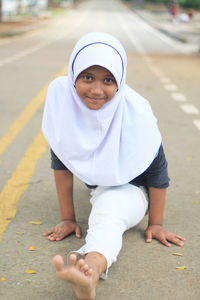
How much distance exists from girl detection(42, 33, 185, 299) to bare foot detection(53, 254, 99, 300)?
0.83 feet

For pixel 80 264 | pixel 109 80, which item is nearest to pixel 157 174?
pixel 109 80

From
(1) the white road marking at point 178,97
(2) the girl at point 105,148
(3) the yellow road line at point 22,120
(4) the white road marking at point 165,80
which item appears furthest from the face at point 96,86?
(4) the white road marking at point 165,80

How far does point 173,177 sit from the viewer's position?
15.6ft

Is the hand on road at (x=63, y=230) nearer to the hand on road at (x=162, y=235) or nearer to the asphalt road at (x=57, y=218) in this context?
the asphalt road at (x=57, y=218)

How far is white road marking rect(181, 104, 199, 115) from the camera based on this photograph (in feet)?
26.2

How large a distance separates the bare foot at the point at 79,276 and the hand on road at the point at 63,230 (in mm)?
767

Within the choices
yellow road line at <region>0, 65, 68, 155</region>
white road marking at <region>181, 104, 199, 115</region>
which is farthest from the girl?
white road marking at <region>181, 104, 199, 115</region>

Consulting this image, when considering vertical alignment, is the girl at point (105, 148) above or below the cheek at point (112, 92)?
below

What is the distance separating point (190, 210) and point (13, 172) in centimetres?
154

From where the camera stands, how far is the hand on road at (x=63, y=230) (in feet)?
11.1

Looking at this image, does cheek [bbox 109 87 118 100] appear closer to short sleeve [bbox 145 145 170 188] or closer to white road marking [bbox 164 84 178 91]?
short sleeve [bbox 145 145 170 188]

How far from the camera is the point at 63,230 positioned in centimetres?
341

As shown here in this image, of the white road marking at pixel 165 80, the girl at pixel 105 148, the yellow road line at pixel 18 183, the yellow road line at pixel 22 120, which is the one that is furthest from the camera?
the white road marking at pixel 165 80

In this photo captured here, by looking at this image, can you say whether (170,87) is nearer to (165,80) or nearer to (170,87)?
(170,87)
